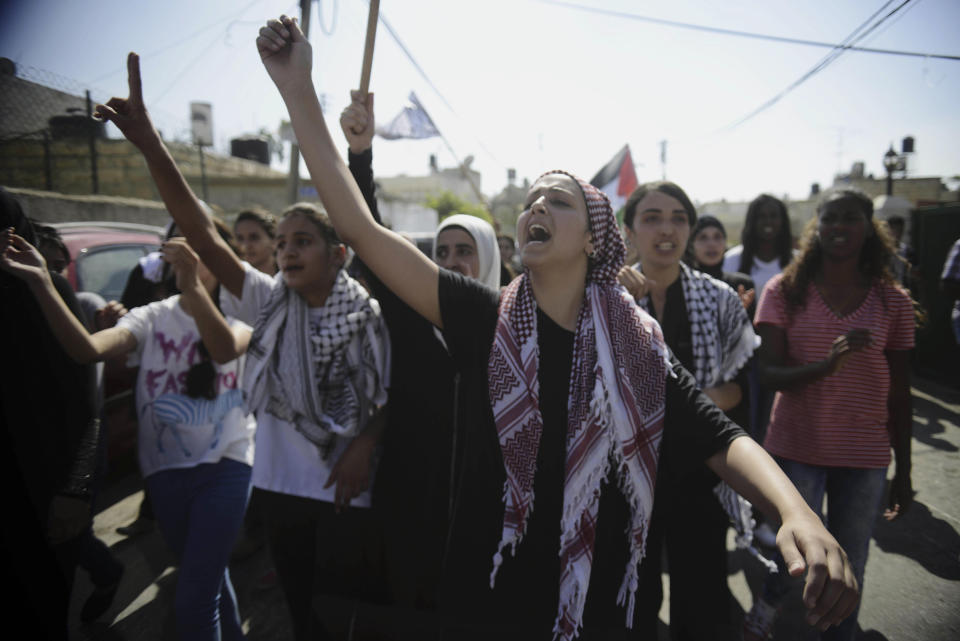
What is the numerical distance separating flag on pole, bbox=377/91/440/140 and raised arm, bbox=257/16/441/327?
5.21m

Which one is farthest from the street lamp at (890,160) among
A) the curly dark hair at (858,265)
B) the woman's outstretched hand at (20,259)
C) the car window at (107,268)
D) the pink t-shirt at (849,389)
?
the woman's outstretched hand at (20,259)

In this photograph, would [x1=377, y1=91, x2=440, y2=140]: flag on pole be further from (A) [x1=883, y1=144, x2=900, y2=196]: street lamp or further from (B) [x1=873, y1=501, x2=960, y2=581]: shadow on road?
(A) [x1=883, y1=144, x2=900, y2=196]: street lamp

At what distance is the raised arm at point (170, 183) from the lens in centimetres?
174

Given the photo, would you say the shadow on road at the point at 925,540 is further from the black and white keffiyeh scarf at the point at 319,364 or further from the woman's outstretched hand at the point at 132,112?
the woman's outstretched hand at the point at 132,112

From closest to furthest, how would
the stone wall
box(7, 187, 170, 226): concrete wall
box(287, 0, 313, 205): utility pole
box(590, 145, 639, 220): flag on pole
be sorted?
the stone wall → box(7, 187, 170, 226): concrete wall → box(590, 145, 639, 220): flag on pole → box(287, 0, 313, 205): utility pole

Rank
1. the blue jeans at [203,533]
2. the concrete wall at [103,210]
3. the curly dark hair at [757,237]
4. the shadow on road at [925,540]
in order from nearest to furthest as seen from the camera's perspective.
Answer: the blue jeans at [203,533]
the shadow on road at [925,540]
the curly dark hair at [757,237]
the concrete wall at [103,210]

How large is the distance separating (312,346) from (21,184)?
43.5 inches

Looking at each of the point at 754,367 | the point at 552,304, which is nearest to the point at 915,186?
the point at 754,367

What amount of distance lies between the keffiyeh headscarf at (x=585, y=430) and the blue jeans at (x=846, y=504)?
1.31 metres

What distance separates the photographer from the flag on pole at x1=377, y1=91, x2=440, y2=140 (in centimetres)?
655

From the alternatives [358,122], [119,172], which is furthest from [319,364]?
[119,172]

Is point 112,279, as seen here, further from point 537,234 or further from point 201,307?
point 537,234

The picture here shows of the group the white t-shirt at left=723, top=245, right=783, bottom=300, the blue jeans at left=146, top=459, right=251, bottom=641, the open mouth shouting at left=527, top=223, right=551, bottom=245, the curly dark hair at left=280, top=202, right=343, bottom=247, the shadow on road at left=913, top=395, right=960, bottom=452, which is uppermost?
the curly dark hair at left=280, top=202, right=343, bottom=247

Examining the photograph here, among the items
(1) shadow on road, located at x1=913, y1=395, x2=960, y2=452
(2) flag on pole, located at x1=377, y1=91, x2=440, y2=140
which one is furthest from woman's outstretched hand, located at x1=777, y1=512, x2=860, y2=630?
(2) flag on pole, located at x1=377, y1=91, x2=440, y2=140
